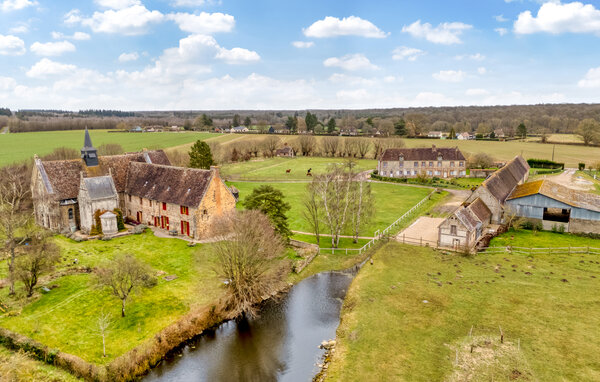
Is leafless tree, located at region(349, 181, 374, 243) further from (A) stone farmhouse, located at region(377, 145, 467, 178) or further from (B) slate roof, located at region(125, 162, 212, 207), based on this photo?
(A) stone farmhouse, located at region(377, 145, 467, 178)

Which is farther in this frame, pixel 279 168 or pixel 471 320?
pixel 279 168

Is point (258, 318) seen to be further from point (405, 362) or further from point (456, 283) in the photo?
point (456, 283)

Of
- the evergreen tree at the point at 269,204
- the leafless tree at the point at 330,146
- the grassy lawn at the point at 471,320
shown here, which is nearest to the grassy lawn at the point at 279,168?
the leafless tree at the point at 330,146

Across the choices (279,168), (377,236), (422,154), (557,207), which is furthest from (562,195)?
(279,168)

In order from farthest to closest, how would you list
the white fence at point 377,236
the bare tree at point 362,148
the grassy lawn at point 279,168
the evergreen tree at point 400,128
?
1. the evergreen tree at point 400,128
2. the bare tree at point 362,148
3. the grassy lawn at point 279,168
4. the white fence at point 377,236

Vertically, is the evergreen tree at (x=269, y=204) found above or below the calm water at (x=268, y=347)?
above

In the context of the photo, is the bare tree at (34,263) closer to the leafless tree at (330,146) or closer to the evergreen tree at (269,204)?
the evergreen tree at (269,204)

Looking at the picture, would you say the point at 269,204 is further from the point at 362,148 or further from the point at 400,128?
the point at 400,128
